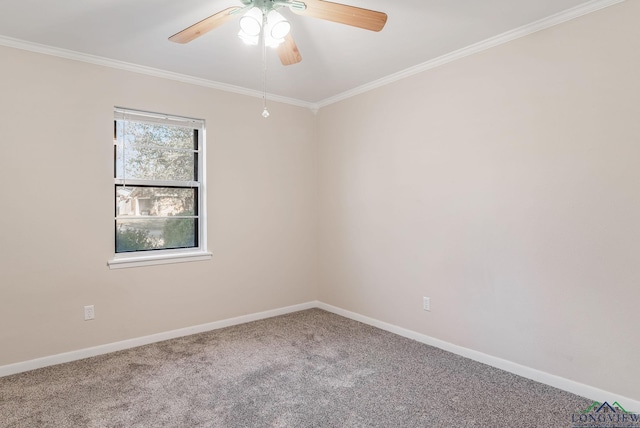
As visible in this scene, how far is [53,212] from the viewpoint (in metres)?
2.88

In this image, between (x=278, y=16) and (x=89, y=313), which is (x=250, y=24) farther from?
(x=89, y=313)

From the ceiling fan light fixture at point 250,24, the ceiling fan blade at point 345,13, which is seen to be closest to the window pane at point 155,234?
the ceiling fan light fixture at point 250,24

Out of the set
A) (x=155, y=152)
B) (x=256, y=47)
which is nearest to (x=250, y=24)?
(x=256, y=47)

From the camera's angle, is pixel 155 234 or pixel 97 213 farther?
pixel 155 234

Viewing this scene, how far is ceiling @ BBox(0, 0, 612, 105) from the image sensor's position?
226 cm

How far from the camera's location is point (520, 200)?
2623 millimetres

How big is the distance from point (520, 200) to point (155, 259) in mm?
3097

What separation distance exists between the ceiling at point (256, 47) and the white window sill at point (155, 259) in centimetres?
172

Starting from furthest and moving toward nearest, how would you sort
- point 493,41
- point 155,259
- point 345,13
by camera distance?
point 155,259 → point 493,41 → point 345,13

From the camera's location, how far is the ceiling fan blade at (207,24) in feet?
6.31

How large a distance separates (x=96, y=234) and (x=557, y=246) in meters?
3.55

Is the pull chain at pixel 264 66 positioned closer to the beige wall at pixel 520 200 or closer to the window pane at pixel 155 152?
the window pane at pixel 155 152

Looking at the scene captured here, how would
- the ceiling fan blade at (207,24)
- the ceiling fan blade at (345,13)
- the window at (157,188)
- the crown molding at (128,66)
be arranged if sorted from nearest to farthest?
the ceiling fan blade at (345,13) < the ceiling fan blade at (207,24) < the crown molding at (128,66) < the window at (157,188)

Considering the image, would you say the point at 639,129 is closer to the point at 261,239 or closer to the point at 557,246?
the point at 557,246
